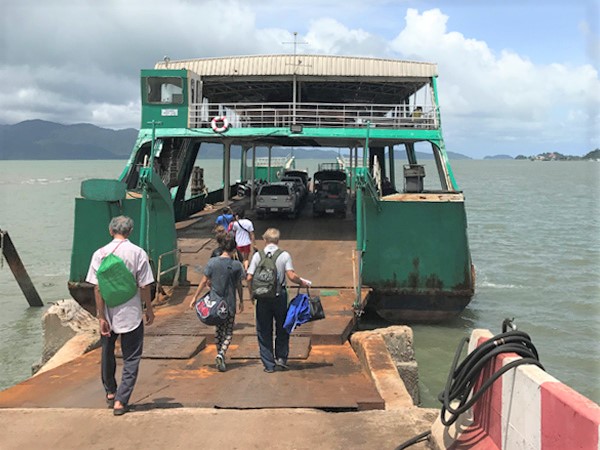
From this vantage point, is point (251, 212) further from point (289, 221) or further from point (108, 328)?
point (108, 328)

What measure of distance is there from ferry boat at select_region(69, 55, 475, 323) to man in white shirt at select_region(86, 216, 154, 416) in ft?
18.0

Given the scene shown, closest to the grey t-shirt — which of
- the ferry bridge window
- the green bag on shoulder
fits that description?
the green bag on shoulder

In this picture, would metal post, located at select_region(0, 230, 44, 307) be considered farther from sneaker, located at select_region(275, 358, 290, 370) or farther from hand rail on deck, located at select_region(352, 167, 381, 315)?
sneaker, located at select_region(275, 358, 290, 370)

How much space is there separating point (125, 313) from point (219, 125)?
1298cm

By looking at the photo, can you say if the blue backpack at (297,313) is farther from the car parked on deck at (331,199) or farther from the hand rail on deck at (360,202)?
the car parked on deck at (331,199)

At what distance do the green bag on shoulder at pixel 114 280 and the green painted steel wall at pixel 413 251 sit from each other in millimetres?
8483

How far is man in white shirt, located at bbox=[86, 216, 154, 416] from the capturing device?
5145 mm

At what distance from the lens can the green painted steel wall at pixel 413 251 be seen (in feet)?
42.2

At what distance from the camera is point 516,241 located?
29125 millimetres

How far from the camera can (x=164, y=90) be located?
18.5 m

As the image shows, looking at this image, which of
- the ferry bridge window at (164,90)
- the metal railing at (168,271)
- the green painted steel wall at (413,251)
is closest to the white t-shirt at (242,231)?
the metal railing at (168,271)

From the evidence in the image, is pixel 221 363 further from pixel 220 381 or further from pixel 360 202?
pixel 360 202

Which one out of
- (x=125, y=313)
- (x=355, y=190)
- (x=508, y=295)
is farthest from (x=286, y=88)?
(x=125, y=313)

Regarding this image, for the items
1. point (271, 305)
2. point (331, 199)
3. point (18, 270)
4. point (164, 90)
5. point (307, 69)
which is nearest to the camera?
point (271, 305)
